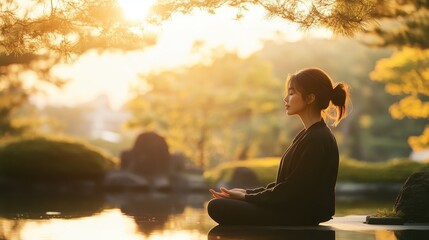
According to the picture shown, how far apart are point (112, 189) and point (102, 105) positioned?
65.1 m

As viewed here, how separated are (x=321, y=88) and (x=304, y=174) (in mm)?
771

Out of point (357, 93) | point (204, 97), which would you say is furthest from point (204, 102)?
point (357, 93)

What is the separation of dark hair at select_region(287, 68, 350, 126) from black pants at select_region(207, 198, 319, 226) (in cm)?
93

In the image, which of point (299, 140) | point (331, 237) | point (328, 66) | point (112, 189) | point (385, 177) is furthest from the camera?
point (328, 66)

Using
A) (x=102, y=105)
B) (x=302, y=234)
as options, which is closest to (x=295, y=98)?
(x=302, y=234)

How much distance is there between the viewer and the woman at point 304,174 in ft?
20.2

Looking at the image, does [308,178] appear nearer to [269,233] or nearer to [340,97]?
[269,233]

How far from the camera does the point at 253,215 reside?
6.47m

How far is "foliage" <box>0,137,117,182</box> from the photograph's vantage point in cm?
1792

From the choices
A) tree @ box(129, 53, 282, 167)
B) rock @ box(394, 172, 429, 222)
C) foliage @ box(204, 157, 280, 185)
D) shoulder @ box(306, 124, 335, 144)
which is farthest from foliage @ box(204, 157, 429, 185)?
shoulder @ box(306, 124, 335, 144)

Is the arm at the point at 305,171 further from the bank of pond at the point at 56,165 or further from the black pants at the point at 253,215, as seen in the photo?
the bank of pond at the point at 56,165

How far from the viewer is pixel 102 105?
269ft

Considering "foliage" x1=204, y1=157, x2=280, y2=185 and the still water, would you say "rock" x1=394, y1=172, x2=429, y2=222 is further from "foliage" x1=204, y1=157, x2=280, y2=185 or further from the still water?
"foliage" x1=204, y1=157, x2=280, y2=185

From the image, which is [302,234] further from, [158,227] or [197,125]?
[197,125]
